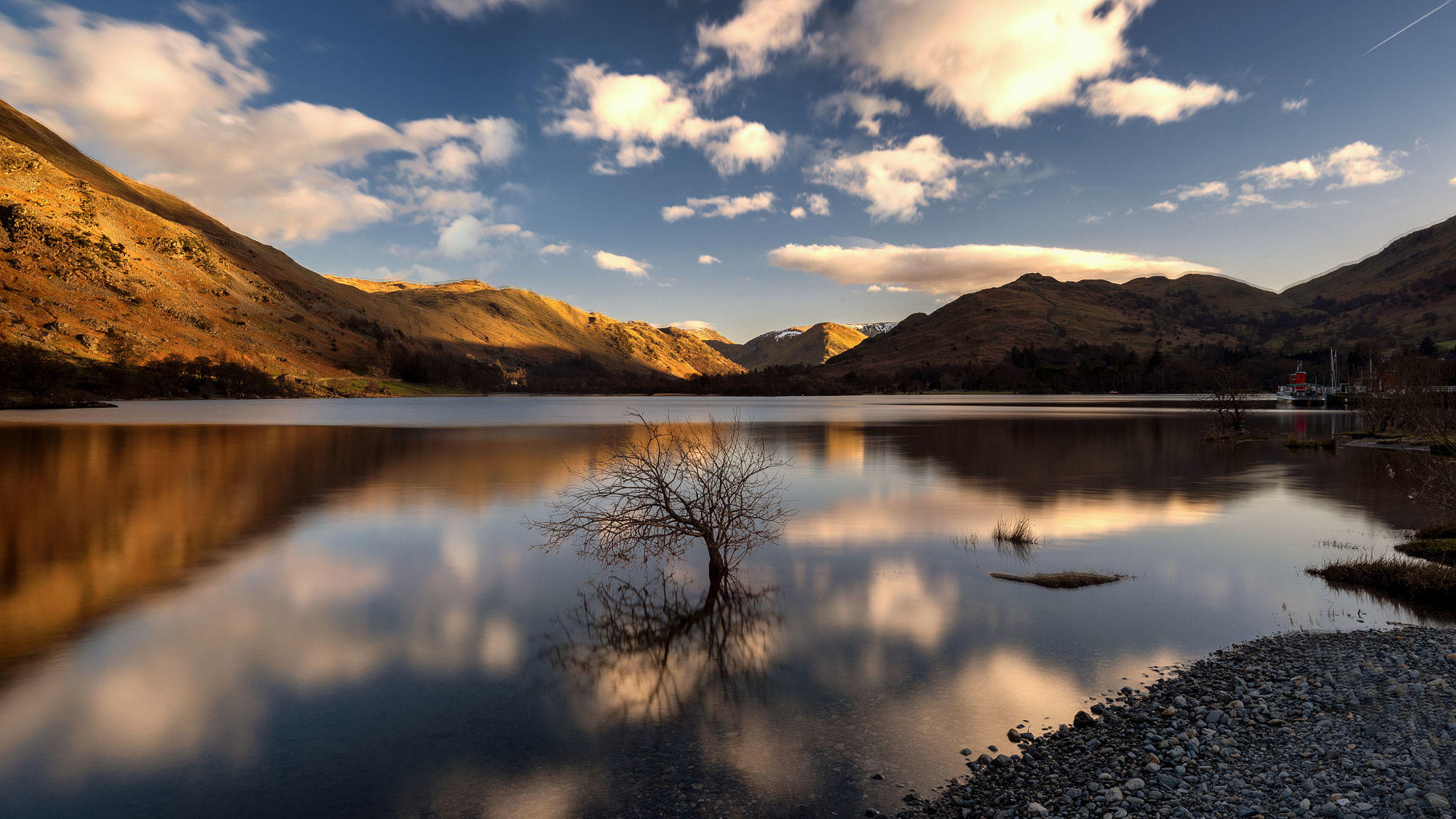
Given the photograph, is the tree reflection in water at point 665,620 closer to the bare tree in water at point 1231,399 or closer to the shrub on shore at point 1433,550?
the shrub on shore at point 1433,550

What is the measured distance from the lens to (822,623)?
1221 centimetres

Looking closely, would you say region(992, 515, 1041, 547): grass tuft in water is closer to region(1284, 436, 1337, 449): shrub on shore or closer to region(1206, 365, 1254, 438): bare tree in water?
region(1284, 436, 1337, 449): shrub on shore

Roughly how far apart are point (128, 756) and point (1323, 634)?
1702 centimetres

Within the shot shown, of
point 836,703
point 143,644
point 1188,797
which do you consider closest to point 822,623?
point 836,703

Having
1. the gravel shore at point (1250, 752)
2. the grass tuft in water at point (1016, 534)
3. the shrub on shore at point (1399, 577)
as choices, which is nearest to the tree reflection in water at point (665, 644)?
the gravel shore at point (1250, 752)

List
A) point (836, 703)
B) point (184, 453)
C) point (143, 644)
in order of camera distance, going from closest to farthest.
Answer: point (836, 703), point (143, 644), point (184, 453)

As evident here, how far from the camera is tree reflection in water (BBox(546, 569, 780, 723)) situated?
9.30 m

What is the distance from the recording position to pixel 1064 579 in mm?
14648

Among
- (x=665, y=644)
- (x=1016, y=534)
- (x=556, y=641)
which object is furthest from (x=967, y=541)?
(x=556, y=641)

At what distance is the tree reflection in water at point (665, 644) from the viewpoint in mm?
9305

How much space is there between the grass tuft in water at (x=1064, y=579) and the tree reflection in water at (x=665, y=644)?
5.55m

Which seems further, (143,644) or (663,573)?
(663,573)

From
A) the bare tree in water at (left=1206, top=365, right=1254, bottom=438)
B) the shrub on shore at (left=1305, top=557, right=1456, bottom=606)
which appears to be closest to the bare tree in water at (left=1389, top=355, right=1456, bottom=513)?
the bare tree in water at (left=1206, top=365, right=1254, bottom=438)

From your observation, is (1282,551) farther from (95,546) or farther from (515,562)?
(95,546)
